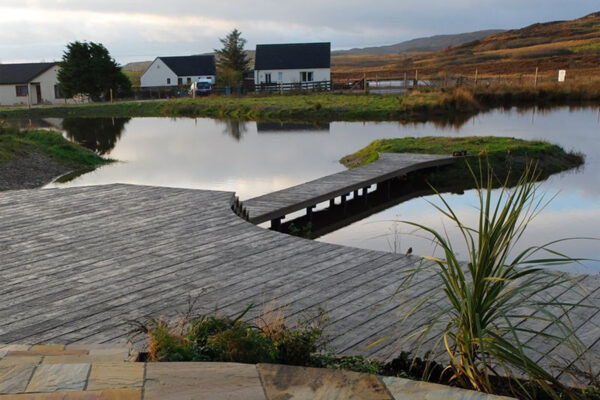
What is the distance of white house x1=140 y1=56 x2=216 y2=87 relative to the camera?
189 ft

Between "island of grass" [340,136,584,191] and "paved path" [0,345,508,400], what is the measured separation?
35.9ft

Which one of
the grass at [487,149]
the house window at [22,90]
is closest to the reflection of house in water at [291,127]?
the grass at [487,149]

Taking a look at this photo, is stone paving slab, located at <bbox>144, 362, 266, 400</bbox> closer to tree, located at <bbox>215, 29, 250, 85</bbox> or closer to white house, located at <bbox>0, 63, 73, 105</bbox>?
white house, located at <bbox>0, 63, 73, 105</bbox>

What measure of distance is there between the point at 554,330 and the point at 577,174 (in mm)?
11737

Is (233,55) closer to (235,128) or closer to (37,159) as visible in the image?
(235,128)

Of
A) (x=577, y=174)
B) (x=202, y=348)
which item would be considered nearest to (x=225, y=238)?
(x=202, y=348)

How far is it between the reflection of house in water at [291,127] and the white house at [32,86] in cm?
2614

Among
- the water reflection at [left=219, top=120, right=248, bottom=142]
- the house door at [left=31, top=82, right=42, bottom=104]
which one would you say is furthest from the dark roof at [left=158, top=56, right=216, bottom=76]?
the water reflection at [left=219, top=120, right=248, bottom=142]

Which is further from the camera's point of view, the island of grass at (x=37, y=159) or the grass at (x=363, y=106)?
the grass at (x=363, y=106)

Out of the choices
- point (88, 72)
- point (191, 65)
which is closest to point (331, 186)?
point (88, 72)

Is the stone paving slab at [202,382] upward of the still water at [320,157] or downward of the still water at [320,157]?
upward

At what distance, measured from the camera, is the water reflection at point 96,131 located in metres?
21.8

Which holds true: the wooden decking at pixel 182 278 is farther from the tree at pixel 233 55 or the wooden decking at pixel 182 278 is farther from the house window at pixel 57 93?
the tree at pixel 233 55

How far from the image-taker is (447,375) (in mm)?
3176
